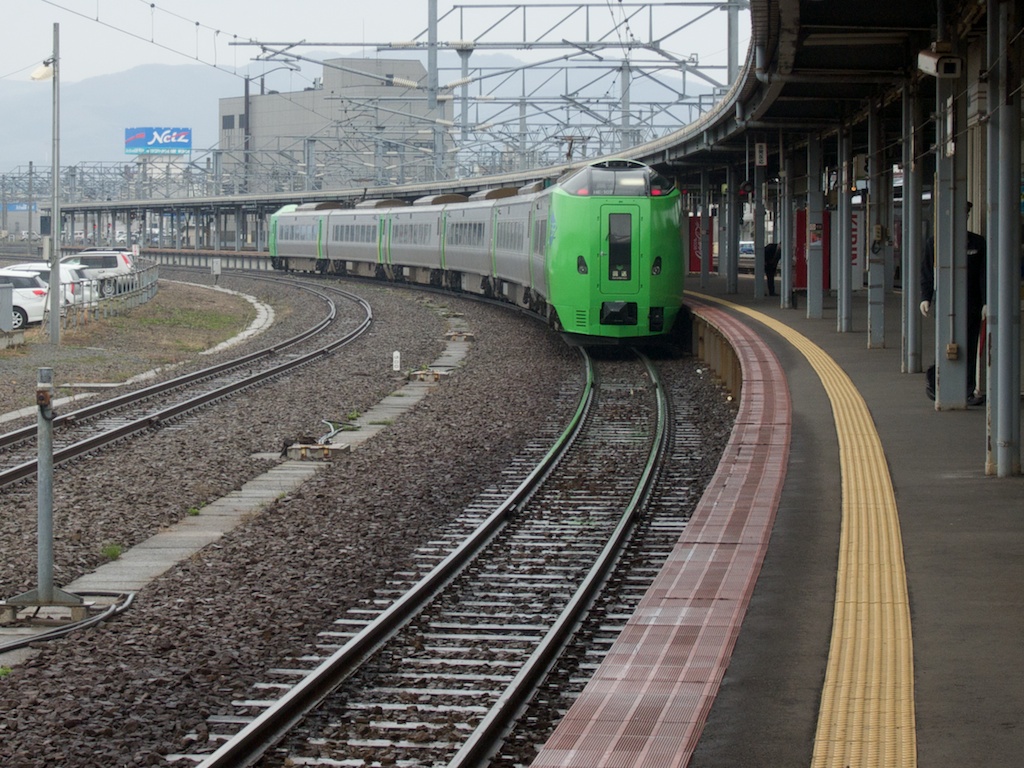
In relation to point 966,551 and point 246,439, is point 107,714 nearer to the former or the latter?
point 966,551

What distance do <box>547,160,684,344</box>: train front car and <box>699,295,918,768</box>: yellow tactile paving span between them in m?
11.5

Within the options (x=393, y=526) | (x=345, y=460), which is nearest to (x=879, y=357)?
(x=345, y=460)

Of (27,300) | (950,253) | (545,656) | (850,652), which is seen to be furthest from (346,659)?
(27,300)

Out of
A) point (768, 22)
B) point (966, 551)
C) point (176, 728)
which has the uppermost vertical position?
point (768, 22)

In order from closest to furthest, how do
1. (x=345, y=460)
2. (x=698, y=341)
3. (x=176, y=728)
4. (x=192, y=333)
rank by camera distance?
(x=176, y=728), (x=345, y=460), (x=698, y=341), (x=192, y=333)

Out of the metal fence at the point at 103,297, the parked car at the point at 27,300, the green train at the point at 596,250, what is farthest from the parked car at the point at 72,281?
the green train at the point at 596,250

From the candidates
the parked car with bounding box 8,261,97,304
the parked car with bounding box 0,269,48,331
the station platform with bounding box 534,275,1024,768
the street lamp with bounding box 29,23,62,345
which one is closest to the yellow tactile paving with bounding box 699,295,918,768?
the station platform with bounding box 534,275,1024,768

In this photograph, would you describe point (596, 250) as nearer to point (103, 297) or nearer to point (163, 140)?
point (103, 297)

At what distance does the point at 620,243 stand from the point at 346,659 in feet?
51.7

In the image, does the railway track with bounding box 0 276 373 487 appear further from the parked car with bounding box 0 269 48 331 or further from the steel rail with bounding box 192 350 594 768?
the parked car with bounding box 0 269 48 331

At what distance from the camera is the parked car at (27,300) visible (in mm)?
29625

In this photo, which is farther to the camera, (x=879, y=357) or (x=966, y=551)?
(x=879, y=357)

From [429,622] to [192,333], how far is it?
24609 mm

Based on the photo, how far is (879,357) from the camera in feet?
63.1
